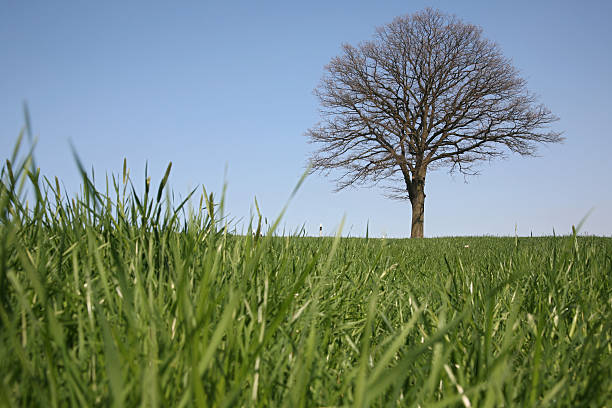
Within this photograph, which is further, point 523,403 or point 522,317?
point 522,317

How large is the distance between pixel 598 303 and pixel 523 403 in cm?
156

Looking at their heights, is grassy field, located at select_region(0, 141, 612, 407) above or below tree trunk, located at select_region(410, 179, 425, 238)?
below

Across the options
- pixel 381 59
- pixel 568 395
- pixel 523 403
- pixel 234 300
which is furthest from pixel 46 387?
pixel 381 59

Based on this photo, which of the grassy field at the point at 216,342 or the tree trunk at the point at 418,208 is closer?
the grassy field at the point at 216,342

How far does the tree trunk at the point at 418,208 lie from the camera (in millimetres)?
21984

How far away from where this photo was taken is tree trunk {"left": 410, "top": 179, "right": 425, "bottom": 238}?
2198 centimetres

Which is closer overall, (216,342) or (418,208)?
(216,342)

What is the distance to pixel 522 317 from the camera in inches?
84.0

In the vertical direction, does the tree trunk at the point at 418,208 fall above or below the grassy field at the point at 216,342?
above

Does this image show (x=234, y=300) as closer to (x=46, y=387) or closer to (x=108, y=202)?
(x=46, y=387)

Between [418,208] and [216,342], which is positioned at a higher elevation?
[418,208]

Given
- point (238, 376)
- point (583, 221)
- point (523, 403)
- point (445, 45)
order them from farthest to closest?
point (445, 45), point (583, 221), point (523, 403), point (238, 376)

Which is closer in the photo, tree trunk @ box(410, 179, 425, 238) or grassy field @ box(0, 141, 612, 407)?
grassy field @ box(0, 141, 612, 407)

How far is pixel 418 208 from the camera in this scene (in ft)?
72.4
